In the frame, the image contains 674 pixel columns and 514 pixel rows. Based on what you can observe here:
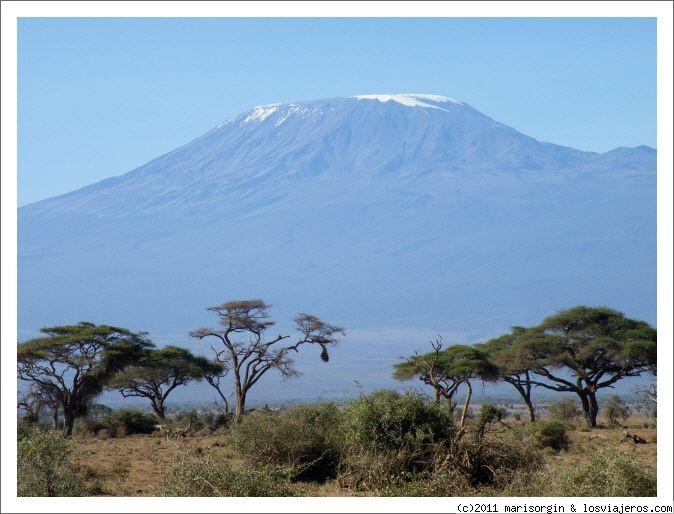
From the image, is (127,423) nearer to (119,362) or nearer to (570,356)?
(119,362)

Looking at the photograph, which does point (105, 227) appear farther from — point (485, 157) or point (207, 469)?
point (207, 469)

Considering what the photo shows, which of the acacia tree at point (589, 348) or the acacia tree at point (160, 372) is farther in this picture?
the acacia tree at point (589, 348)

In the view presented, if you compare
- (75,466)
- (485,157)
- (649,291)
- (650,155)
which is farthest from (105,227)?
(75,466)

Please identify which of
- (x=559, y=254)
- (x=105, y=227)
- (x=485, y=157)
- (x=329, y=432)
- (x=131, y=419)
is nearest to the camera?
(x=329, y=432)

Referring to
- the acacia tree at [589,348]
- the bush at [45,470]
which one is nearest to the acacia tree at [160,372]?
the acacia tree at [589,348]

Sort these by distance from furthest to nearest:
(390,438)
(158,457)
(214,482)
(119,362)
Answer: (119,362), (158,457), (390,438), (214,482)

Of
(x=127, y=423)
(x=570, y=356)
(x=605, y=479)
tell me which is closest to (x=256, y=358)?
(x=127, y=423)

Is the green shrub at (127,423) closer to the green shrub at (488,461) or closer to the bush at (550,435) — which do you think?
the bush at (550,435)
